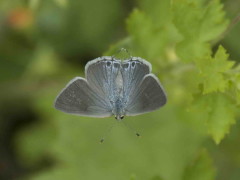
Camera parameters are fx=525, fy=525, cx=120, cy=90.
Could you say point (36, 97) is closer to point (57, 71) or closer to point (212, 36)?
point (57, 71)

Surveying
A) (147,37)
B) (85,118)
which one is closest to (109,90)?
(147,37)

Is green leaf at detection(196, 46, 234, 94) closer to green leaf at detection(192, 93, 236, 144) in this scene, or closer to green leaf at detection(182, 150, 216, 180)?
green leaf at detection(192, 93, 236, 144)

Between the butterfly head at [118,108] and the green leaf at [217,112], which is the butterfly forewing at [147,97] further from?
the green leaf at [217,112]

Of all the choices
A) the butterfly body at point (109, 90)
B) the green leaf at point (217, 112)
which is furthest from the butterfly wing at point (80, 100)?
the green leaf at point (217, 112)

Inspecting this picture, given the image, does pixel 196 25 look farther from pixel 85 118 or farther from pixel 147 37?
pixel 85 118

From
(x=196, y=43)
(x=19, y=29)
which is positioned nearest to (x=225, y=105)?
(x=196, y=43)

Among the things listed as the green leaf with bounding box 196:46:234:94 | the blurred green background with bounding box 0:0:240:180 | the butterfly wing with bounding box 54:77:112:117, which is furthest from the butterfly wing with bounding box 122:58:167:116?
the blurred green background with bounding box 0:0:240:180
